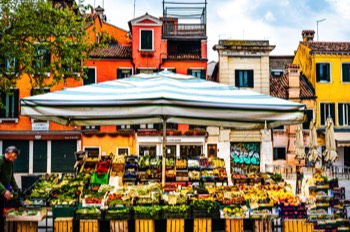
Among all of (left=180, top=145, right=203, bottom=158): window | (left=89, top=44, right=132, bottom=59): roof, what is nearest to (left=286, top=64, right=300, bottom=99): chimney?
(left=180, top=145, right=203, bottom=158): window

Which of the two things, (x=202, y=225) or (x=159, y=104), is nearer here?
(x=159, y=104)

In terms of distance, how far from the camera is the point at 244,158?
101 ft

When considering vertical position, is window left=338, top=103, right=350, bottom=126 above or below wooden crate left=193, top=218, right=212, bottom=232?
above

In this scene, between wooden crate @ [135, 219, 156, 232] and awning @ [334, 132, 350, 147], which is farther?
awning @ [334, 132, 350, 147]

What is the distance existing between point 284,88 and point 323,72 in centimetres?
316

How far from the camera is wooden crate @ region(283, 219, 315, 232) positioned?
8.54 meters

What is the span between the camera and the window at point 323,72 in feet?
106

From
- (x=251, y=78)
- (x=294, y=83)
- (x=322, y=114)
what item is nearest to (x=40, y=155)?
(x=251, y=78)

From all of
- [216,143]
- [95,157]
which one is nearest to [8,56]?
[95,157]

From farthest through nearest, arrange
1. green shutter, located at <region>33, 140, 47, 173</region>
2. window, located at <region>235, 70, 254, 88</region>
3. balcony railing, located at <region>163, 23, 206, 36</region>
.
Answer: balcony railing, located at <region>163, 23, 206, 36</region>
window, located at <region>235, 70, 254, 88</region>
green shutter, located at <region>33, 140, 47, 173</region>

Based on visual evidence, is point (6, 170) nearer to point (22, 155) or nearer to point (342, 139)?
point (22, 155)

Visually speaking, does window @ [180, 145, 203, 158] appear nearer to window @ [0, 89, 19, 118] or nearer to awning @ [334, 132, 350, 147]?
awning @ [334, 132, 350, 147]

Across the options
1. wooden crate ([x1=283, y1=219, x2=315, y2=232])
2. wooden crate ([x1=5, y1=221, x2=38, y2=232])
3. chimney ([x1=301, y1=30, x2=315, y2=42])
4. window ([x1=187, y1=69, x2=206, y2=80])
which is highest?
chimney ([x1=301, y1=30, x2=315, y2=42])

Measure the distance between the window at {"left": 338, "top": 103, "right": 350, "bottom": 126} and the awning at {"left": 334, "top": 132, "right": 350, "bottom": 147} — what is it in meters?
0.91
